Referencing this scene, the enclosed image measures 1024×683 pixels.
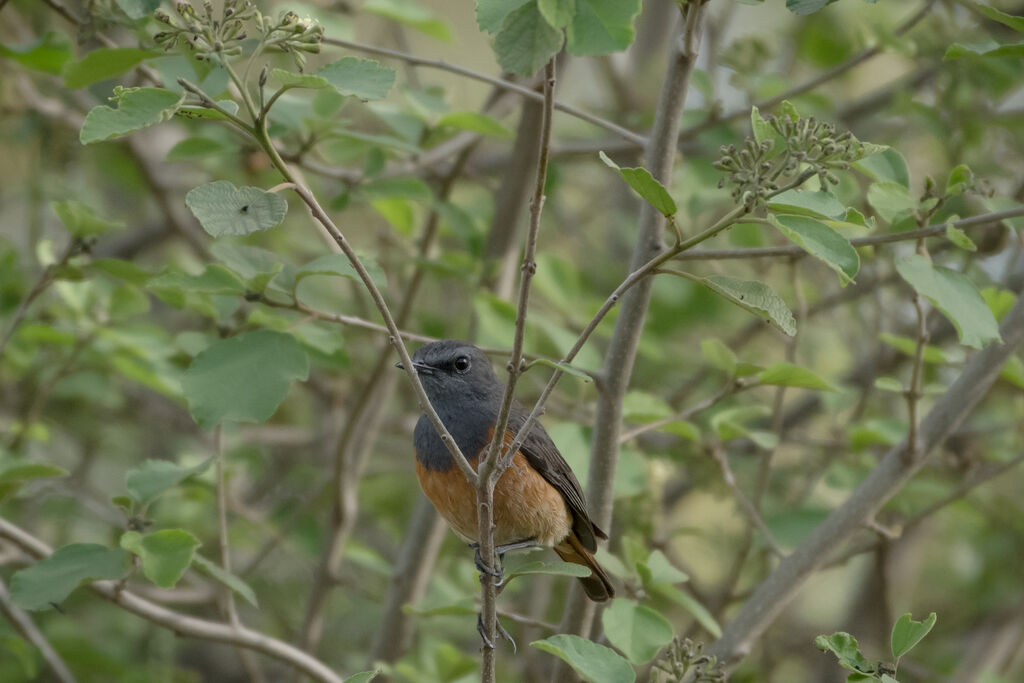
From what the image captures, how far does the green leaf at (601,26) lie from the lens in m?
2.12

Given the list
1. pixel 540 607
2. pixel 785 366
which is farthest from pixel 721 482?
pixel 785 366

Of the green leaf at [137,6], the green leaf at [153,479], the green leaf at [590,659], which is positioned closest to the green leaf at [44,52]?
the green leaf at [137,6]

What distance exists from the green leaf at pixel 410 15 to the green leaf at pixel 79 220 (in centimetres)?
141

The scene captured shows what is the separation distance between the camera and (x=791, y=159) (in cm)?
200

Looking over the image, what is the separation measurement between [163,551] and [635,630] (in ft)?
4.56

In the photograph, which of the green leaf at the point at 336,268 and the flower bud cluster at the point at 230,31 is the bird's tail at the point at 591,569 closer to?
the green leaf at the point at 336,268

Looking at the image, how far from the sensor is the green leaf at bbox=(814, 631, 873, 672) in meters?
2.22

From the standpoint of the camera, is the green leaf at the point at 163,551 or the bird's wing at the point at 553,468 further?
the bird's wing at the point at 553,468

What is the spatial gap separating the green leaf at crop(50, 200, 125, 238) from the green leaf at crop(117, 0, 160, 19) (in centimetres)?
106

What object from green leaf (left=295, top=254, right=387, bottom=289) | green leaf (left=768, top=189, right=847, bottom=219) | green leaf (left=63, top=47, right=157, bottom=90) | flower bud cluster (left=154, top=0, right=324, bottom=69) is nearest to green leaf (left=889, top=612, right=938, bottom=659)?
green leaf (left=768, top=189, right=847, bottom=219)

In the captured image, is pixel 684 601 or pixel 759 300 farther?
pixel 684 601

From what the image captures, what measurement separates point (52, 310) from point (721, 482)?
130 inches

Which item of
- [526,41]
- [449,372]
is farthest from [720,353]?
[526,41]

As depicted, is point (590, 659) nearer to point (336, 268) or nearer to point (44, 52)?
point (336, 268)
